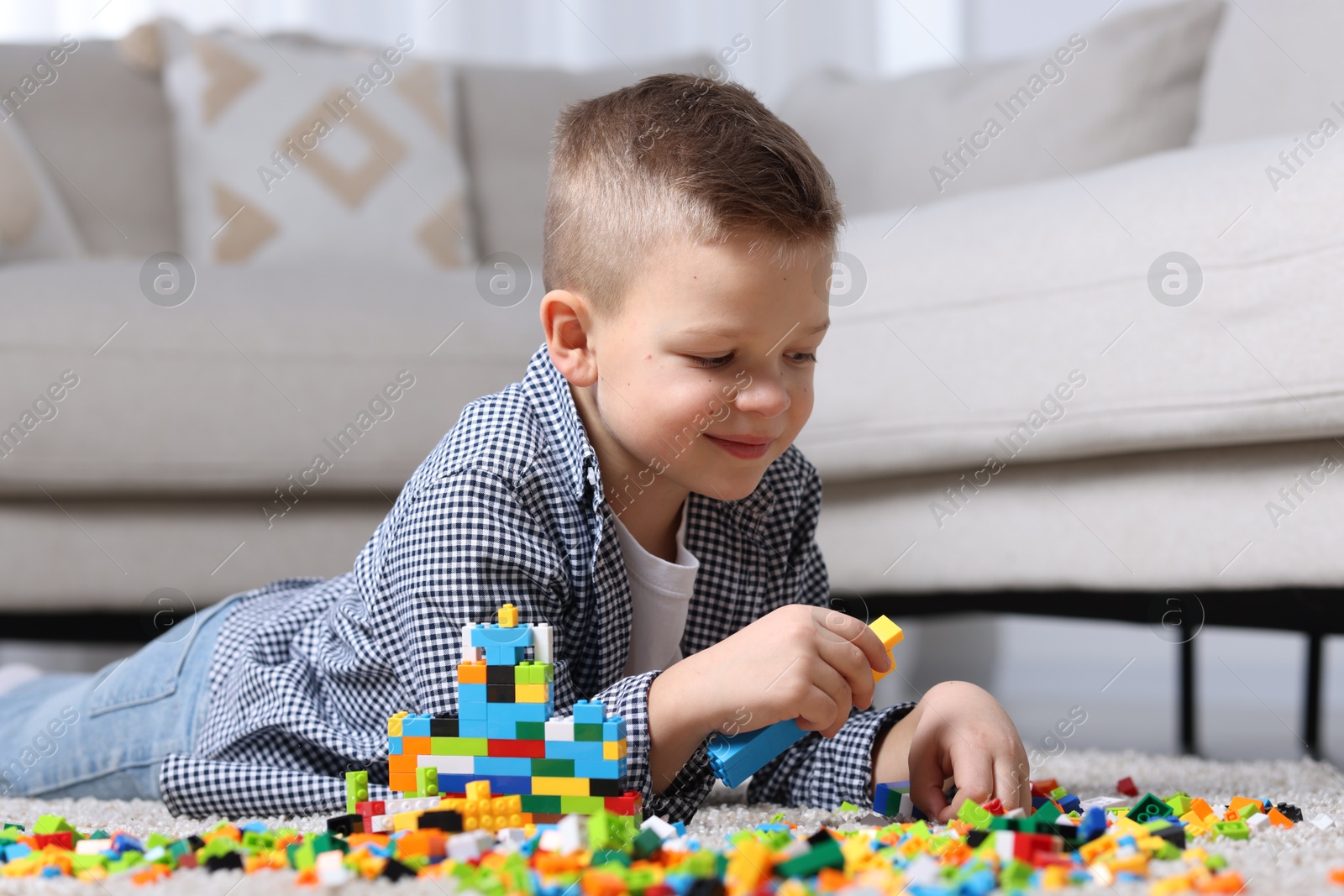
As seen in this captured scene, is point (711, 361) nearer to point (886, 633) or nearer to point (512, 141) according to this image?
point (886, 633)

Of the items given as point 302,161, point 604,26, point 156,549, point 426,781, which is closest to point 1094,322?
point 426,781

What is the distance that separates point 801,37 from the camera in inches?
136

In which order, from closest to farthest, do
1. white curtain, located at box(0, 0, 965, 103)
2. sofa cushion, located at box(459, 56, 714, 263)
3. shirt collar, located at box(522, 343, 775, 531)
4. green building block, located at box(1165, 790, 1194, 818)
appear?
green building block, located at box(1165, 790, 1194, 818) < shirt collar, located at box(522, 343, 775, 531) < sofa cushion, located at box(459, 56, 714, 263) < white curtain, located at box(0, 0, 965, 103)

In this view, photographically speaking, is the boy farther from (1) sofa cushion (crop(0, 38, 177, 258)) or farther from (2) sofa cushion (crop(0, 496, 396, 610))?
(1) sofa cushion (crop(0, 38, 177, 258))

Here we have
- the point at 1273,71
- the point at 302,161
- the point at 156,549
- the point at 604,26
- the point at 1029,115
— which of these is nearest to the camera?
the point at 156,549

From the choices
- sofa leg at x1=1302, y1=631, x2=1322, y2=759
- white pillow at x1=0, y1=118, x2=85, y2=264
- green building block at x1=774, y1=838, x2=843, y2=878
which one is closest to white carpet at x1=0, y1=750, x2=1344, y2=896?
green building block at x1=774, y1=838, x2=843, y2=878

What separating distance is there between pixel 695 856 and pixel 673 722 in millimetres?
171

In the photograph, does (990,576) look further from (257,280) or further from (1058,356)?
(257,280)

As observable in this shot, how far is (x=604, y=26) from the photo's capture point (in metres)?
3.23

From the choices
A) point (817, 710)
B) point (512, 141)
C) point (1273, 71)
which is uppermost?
point (512, 141)

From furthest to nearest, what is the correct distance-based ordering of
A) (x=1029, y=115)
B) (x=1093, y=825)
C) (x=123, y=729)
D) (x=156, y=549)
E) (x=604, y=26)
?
(x=604, y=26), (x=1029, y=115), (x=156, y=549), (x=123, y=729), (x=1093, y=825)

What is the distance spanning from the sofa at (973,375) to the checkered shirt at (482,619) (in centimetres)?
29

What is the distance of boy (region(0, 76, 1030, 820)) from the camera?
0.80m

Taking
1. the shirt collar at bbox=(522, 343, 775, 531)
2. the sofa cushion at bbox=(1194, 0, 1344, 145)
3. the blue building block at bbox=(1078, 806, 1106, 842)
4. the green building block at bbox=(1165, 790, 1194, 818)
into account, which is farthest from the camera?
the sofa cushion at bbox=(1194, 0, 1344, 145)
